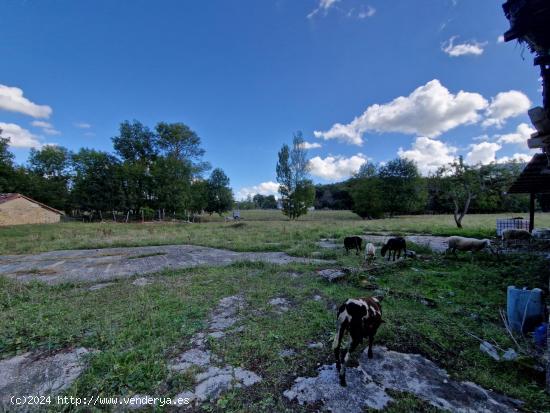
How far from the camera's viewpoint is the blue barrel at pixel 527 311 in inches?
138

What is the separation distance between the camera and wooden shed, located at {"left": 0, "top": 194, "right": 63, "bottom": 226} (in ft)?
82.8

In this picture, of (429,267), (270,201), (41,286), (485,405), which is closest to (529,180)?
(429,267)

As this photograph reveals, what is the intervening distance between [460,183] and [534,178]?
389 inches

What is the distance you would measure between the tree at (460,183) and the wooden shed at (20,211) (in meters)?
43.0

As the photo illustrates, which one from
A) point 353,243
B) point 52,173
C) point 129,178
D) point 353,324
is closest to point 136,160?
point 129,178

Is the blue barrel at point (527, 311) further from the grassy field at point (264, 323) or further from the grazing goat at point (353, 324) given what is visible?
the grazing goat at point (353, 324)

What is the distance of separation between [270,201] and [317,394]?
9223 cm

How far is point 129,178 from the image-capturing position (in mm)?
34250

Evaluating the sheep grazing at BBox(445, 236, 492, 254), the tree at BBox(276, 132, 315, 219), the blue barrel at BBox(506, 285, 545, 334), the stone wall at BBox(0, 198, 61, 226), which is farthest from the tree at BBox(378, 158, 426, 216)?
the stone wall at BBox(0, 198, 61, 226)

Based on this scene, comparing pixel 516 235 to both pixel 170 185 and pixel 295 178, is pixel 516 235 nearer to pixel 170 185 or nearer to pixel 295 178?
pixel 295 178

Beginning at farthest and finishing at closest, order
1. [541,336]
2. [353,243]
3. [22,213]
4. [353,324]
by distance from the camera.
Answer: [22,213] < [353,243] < [541,336] < [353,324]

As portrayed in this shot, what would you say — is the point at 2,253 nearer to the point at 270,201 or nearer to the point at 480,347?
the point at 480,347

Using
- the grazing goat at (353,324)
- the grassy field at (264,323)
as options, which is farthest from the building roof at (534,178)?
the grazing goat at (353,324)

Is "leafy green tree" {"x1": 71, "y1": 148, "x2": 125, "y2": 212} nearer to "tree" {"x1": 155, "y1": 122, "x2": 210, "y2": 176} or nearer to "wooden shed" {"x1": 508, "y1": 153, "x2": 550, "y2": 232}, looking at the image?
"tree" {"x1": 155, "y1": 122, "x2": 210, "y2": 176}
